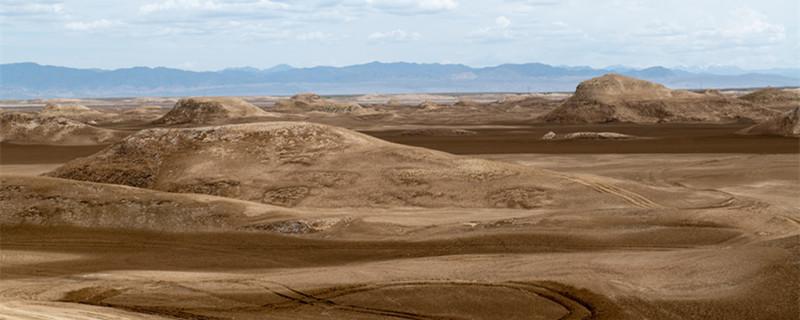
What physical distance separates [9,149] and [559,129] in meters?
33.1

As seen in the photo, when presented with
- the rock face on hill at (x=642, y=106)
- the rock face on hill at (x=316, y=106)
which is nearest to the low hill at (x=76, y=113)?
the rock face on hill at (x=316, y=106)

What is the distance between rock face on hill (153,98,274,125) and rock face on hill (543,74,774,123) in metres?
23.2

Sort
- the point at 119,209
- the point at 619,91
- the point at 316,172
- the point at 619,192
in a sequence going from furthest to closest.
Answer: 1. the point at 619,91
2. the point at 316,172
3. the point at 619,192
4. the point at 119,209

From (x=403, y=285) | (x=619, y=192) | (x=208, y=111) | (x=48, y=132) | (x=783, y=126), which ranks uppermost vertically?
(x=208, y=111)

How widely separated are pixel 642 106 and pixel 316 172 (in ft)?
162

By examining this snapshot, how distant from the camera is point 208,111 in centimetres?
6856

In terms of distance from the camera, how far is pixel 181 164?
→ 24.2m

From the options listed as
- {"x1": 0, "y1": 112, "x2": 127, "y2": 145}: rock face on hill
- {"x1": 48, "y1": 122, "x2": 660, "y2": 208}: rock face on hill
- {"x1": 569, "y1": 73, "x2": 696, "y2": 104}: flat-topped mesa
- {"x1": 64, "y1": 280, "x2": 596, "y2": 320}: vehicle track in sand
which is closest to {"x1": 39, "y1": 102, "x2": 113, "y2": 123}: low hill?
{"x1": 0, "y1": 112, "x2": 127, "y2": 145}: rock face on hill

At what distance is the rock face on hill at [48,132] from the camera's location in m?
50.9

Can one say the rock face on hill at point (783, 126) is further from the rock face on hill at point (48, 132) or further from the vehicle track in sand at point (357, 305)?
the vehicle track in sand at point (357, 305)

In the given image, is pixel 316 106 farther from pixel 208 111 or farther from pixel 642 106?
pixel 642 106

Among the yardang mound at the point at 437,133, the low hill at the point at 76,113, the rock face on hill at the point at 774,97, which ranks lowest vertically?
the yardang mound at the point at 437,133

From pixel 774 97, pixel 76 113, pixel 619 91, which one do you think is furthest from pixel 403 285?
pixel 76 113

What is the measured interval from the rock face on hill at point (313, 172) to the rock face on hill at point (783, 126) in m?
25.8
